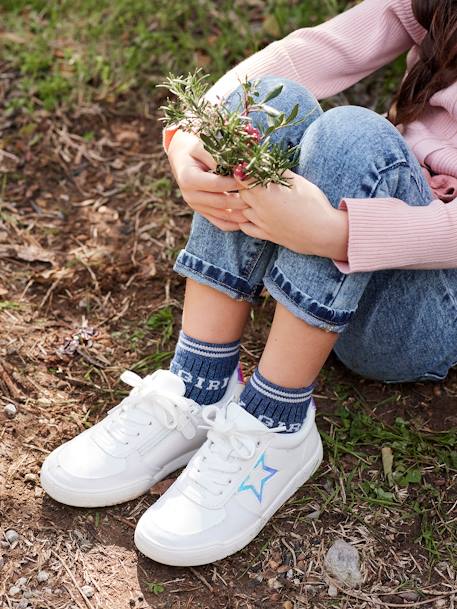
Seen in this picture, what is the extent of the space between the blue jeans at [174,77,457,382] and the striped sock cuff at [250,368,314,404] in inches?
6.7

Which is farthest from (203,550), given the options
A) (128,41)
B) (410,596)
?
(128,41)

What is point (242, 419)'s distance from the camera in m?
1.78

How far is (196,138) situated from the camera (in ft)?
5.82

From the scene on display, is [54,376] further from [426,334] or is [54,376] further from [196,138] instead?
[426,334]

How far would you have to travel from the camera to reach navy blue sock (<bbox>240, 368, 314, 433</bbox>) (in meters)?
1.80

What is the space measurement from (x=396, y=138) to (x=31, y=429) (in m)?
1.07

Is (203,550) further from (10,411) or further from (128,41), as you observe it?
(128,41)

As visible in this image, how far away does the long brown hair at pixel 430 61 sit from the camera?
1.88 meters

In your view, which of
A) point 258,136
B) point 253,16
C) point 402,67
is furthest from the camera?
point 253,16

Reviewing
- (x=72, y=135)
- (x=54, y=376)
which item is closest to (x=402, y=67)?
(x=72, y=135)

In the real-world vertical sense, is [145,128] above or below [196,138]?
below

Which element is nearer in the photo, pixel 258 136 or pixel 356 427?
pixel 258 136

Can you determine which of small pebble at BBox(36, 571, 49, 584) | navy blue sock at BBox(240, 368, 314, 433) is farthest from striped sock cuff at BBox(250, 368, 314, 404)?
small pebble at BBox(36, 571, 49, 584)

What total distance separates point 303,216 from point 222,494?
0.61 metres
